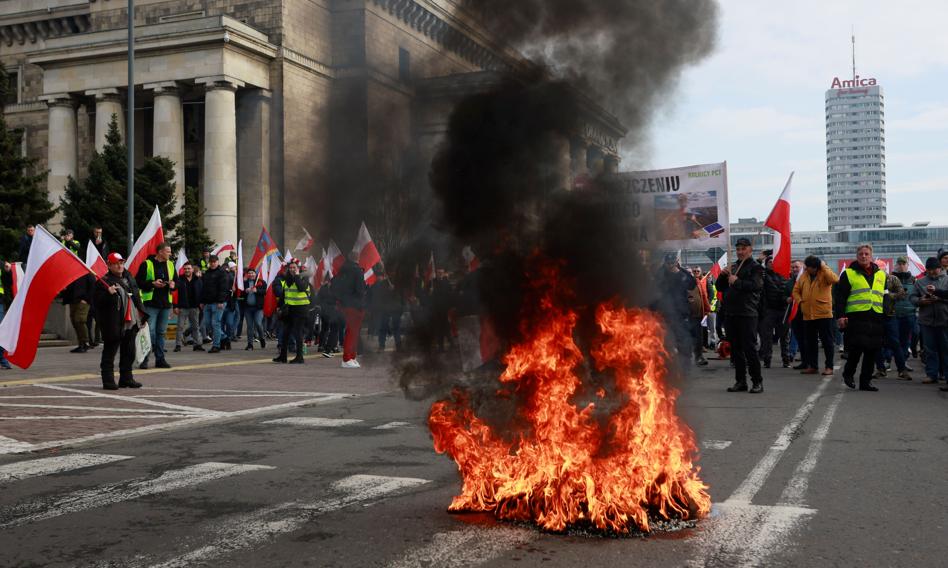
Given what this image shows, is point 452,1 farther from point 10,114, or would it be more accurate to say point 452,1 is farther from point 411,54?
point 10,114

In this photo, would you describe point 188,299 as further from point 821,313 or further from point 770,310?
point 821,313

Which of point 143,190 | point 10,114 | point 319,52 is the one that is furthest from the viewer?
point 10,114

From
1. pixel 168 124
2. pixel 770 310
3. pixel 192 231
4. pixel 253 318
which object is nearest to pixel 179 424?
pixel 770 310

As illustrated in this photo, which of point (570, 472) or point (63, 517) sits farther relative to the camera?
point (63, 517)

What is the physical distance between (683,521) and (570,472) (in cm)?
63

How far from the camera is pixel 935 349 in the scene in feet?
43.0

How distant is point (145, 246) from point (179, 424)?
20.9 feet

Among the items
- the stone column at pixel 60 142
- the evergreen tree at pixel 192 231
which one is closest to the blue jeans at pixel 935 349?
the evergreen tree at pixel 192 231

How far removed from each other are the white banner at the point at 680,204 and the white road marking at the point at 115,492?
122 inches

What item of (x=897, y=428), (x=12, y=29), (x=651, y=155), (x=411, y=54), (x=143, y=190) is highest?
(x=12, y=29)

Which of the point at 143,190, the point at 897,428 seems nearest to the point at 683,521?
the point at 897,428

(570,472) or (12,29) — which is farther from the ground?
(12,29)

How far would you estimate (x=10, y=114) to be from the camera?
53.0 meters

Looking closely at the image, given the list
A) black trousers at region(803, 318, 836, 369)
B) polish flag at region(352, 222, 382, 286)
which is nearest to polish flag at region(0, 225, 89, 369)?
polish flag at region(352, 222, 382, 286)
